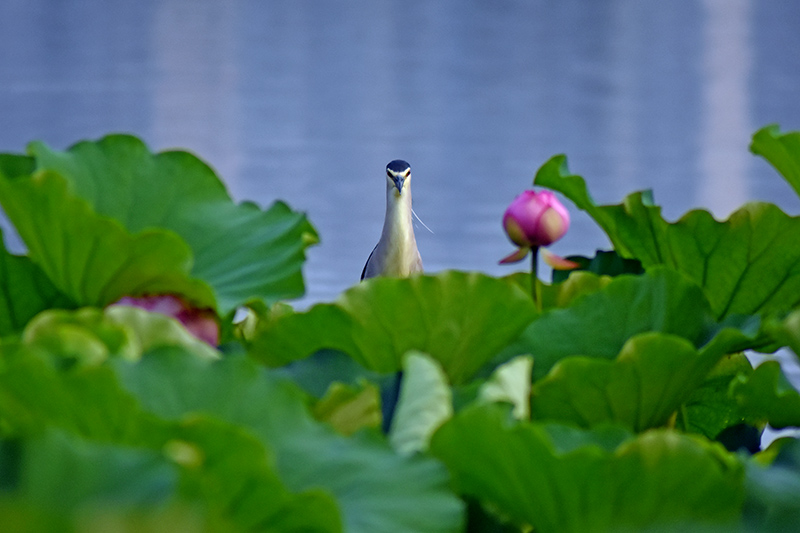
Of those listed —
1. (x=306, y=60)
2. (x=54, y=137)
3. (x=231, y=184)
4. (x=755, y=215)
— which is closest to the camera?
(x=755, y=215)

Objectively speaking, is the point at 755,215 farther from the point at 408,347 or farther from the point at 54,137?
the point at 54,137

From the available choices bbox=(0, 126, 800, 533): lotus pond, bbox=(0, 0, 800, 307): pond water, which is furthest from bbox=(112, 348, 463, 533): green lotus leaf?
bbox=(0, 0, 800, 307): pond water

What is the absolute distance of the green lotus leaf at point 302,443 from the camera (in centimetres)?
31

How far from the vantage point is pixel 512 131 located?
6.21m

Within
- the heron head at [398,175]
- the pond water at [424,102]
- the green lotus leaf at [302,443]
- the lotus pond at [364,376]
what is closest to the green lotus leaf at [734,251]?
the lotus pond at [364,376]

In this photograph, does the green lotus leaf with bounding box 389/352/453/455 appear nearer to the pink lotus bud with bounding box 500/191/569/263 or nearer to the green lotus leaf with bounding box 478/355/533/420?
the green lotus leaf with bounding box 478/355/533/420

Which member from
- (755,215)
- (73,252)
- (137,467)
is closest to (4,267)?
(73,252)

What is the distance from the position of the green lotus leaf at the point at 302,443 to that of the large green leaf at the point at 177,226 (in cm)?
14

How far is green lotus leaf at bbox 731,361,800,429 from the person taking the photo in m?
0.42

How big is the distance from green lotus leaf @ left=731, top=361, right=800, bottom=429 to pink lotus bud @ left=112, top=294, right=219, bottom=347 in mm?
234

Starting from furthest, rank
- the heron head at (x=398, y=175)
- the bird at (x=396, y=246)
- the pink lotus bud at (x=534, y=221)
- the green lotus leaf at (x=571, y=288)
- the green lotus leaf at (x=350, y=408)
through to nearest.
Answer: the heron head at (x=398, y=175)
the bird at (x=396, y=246)
the pink lotus bud at (x=534, y=221)
the green lotus leaf at (x=571, y=288)
the green lotus leaf at (x=350, y=408)

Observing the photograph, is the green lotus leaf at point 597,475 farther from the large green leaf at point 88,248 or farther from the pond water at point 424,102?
the pond water at point 424,102

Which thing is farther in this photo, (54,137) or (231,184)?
(54,137)

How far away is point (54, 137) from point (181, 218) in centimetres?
476
